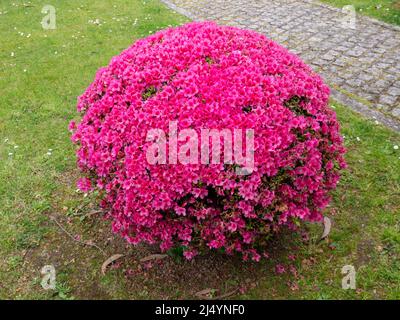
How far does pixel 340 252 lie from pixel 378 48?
5.44 metres

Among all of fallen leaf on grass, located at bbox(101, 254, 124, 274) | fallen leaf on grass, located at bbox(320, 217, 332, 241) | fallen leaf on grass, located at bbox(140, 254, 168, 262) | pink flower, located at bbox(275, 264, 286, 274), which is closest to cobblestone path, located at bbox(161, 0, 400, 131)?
fallen leaf on grass, located at bbox(320, 217, 332, 241)

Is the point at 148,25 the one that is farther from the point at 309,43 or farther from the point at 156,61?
the point at 156,61

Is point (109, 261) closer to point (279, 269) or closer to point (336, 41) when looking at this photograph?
point (279, 269)

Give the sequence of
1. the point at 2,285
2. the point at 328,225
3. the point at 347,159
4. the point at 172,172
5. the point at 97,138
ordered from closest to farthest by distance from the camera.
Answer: the point at 172,172
the point at 97,138
the point at 2,285
the point at 328,225
the point at 347,159

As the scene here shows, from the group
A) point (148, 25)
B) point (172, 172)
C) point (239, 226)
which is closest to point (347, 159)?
point (239, 226)

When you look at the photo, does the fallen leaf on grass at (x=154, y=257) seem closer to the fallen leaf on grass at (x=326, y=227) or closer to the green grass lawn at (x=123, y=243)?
the green grass lawn at (x=123, y=243)

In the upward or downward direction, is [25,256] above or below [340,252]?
below

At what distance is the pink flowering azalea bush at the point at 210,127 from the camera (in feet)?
11.6

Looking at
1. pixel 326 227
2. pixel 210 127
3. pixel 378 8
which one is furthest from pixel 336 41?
pixel 210 127

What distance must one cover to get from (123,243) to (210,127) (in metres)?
2.16

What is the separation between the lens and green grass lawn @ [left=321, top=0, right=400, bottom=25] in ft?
32.2

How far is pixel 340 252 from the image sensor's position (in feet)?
15.5

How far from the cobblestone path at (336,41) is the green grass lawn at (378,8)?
0.32m

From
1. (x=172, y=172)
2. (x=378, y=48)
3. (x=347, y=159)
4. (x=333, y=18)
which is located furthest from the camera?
(x=333, y=18)
